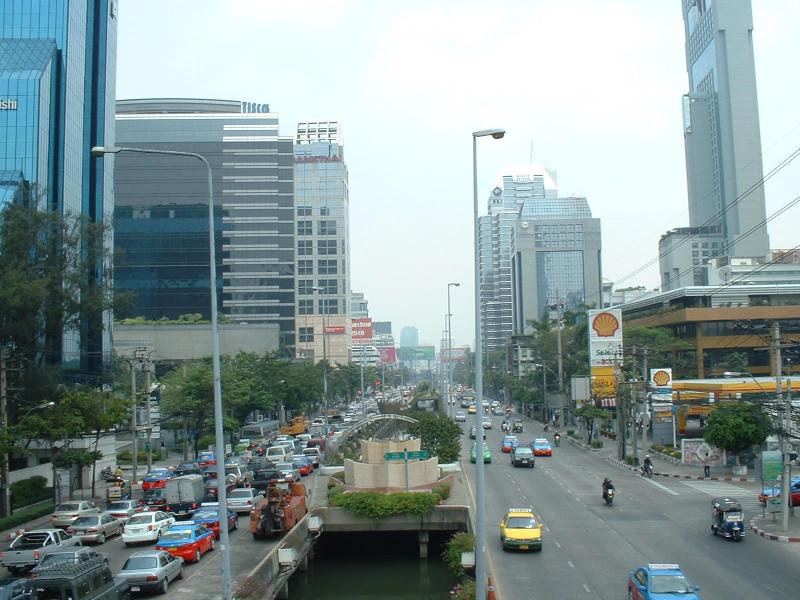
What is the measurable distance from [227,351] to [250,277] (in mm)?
50412

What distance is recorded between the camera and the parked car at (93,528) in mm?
30913

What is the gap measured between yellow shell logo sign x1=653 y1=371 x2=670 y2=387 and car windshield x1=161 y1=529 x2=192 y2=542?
44.4 m

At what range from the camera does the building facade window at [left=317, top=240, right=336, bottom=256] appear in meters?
166

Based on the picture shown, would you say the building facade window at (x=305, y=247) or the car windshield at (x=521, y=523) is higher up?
the building facade window at (x=305, y=247)

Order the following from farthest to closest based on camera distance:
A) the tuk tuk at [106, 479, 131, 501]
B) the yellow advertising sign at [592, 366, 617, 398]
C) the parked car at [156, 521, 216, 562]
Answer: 1. the yellow advertising sign at [592, 366, 617, 398]
2. the tuk tuk at [106, 479, 131, 501]
3. the parked car at [156, 521, 216, 562]

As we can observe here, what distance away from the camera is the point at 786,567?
84.1ft

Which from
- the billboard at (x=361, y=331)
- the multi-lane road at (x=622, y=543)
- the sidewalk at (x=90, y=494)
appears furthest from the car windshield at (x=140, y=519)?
the billboard at (x=361, y=331)

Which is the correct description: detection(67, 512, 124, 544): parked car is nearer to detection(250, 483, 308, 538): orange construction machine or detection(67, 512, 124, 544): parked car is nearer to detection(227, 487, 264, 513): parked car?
detection(227, 487, 264, 513): parked car

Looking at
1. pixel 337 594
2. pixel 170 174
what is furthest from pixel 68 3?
pixel 170 174

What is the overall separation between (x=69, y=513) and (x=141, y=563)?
13.6 m

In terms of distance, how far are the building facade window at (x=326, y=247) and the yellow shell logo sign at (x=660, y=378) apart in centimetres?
10976

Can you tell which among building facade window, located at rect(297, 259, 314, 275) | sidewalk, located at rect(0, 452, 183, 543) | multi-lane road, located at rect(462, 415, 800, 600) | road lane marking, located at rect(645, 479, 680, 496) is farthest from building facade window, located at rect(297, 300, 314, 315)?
road lane marking, located at rect(645, 479, 680, 496)

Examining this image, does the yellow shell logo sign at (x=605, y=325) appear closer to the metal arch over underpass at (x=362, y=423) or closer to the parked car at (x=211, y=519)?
the metal arch over underpass at (x=362, y=423)

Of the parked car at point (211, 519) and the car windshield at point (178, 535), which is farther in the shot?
the parked car at point (211, 519)
